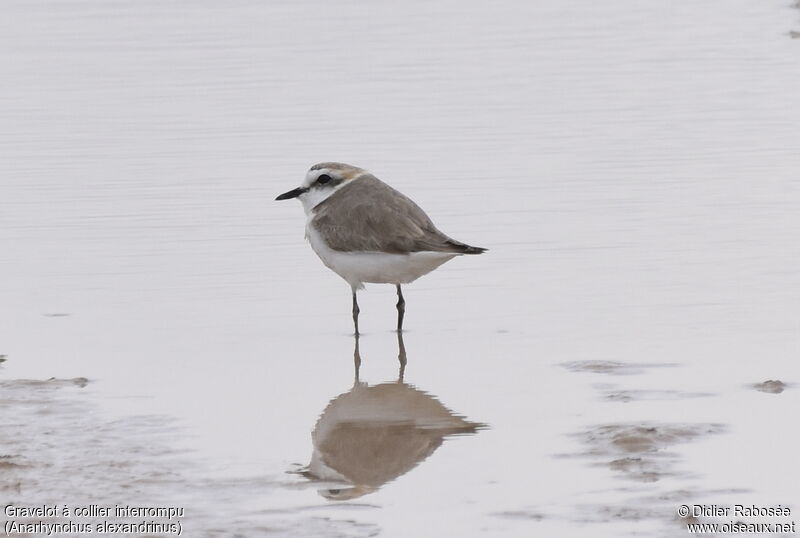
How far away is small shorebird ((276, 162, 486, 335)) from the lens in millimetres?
9203

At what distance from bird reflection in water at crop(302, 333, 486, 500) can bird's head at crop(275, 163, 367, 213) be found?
1.97m

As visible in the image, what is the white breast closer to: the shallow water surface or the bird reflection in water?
the shallow water surface

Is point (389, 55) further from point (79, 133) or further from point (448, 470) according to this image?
point (448, 470)

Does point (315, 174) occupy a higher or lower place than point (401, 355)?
higher

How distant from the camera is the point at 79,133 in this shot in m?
15.1

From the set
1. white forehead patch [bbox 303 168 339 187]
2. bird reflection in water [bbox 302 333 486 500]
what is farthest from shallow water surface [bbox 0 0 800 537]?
white forehead patch [bbox 303 168 339 187]

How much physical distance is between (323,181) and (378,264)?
3.38 feet

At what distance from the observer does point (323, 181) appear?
10.1 metres

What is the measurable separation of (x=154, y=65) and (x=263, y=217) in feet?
24.1

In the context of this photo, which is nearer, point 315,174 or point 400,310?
point 400,310

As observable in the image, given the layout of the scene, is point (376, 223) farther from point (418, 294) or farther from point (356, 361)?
point (356, 361)

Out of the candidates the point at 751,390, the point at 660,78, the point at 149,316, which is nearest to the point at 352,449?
the point at 751,390

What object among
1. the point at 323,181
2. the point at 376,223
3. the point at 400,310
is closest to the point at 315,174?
the point at 323,181

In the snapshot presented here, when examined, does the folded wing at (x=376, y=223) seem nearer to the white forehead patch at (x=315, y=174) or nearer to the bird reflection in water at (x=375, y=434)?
the white forehead patch at (x=315, y=174)
